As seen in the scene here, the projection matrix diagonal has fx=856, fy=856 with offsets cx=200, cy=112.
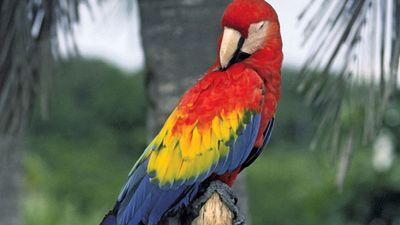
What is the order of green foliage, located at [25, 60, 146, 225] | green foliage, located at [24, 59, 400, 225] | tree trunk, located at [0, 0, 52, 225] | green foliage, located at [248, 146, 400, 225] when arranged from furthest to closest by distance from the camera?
green foliage, located at [25, 60, 146, 225], green foliage, located at [24, 59, 400, 225], green foliage, located at [248, 146, 400, 225], tree trunk, located at [0, 0, 52, 225]

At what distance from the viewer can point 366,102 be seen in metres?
3.74

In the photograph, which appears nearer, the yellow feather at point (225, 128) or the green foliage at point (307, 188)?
the yellow feather at point (225, 128)

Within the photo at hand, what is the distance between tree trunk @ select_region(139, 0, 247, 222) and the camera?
12.7 feet

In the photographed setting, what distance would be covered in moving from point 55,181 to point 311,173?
4.16 m

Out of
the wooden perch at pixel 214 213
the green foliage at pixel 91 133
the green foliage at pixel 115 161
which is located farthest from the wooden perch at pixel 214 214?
the green foliage at pixel 91 133

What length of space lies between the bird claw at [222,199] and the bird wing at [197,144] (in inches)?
1.3

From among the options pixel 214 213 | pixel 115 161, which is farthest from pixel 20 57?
pixel 115 161

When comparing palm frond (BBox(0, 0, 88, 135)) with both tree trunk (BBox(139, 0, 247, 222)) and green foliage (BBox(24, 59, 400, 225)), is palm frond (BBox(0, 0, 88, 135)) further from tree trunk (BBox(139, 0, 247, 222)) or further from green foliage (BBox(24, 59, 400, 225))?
green foliage (BBox(24, 59, 400, 225))

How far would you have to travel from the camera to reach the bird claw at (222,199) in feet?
7.44

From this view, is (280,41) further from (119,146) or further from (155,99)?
(119,146)

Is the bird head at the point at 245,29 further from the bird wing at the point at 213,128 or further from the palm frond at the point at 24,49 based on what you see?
the palm frond at the point at 24,49

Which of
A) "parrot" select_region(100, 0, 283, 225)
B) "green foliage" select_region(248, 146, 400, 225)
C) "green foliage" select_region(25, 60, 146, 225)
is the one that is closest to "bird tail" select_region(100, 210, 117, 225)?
"parrot" select_region(100, 0, 283, 225)

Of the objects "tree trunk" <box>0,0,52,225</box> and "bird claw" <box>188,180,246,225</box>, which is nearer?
"bird claw" <box>188,180,246,225</box>

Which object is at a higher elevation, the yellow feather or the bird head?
the bird head
